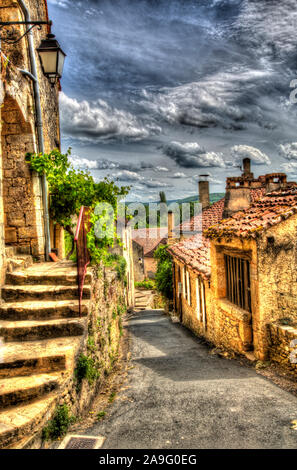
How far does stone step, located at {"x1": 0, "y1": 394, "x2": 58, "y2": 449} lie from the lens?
303cm

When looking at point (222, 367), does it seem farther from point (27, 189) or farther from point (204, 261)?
point (27, 189)

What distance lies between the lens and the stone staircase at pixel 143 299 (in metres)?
25.7

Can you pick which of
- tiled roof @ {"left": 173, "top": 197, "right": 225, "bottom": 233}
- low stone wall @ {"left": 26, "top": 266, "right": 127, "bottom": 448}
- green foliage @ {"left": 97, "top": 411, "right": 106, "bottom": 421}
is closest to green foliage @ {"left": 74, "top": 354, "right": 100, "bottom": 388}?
low stone wall @ {"left": 26, "top": 266, "right": 127, "bottom": 448}

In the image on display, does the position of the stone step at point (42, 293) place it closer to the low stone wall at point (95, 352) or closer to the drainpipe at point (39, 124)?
the low stone wall at point (95, 352)

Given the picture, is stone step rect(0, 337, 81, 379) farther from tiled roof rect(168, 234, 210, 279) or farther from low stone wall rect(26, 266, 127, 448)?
tiled roof rect(168, 234, 210, 279)

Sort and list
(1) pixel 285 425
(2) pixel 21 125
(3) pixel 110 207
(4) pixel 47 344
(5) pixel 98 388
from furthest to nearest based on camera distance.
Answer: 1. (2) pixel 21 125
2. (3) pixel 110 207
3. (5) pixel 98 388
4. (4) pixel 47 344
5. (1) pixel 285 425

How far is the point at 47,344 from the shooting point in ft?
14.4

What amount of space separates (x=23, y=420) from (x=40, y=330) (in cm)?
151

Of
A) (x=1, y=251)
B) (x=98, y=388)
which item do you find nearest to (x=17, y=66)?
(x=1, y=251)

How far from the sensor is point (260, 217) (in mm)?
7074

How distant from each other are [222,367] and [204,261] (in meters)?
4.32

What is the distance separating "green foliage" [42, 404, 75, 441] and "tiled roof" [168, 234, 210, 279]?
608 centimetres

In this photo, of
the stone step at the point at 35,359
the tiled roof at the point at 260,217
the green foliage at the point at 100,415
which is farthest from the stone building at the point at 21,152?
the tiled roof at the point at 260,217

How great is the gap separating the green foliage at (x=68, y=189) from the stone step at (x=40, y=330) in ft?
5.75
